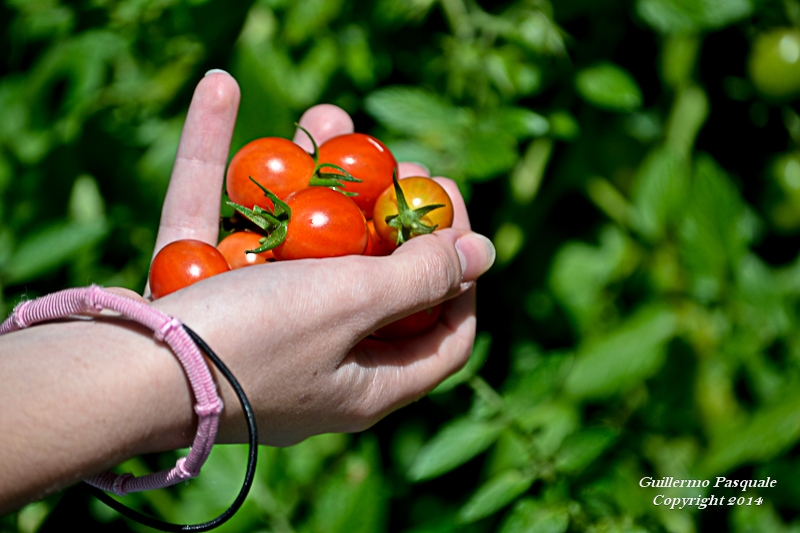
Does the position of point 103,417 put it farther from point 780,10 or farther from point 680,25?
point 780,10

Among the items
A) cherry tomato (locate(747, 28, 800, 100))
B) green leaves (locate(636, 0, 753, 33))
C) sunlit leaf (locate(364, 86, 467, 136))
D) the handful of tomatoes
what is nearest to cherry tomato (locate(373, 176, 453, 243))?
the handful of tomatoes

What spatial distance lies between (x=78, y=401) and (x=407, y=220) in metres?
0.42

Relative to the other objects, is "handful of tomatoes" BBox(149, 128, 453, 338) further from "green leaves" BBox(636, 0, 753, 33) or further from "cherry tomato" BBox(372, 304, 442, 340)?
"green leaves" BBox(636, 0, 753, 33)

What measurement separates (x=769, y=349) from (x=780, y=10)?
0.64 meters

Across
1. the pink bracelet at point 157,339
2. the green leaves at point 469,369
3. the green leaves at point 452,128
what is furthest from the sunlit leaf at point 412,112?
the pink bracelet at point 157,339

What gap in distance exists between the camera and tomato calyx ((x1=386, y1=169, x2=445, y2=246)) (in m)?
0.80

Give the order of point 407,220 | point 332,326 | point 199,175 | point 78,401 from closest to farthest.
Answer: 1. point 78,401
2. point 332,326
3. point 407,220
4. point 199,175

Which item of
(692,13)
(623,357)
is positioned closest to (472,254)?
(623,357)

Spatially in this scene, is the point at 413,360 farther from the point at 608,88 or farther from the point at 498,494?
the point at 608,88

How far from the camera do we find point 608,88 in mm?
1092

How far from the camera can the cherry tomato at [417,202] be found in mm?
835

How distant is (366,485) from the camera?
96 centimetres

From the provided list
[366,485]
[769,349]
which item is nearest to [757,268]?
[769,349]

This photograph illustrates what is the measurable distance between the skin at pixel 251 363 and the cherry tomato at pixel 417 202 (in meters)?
0.04
